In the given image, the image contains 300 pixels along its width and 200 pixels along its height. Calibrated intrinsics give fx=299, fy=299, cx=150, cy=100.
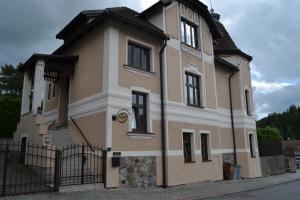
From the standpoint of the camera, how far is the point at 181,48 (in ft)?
52.4

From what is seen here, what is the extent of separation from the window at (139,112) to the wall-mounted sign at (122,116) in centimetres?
68

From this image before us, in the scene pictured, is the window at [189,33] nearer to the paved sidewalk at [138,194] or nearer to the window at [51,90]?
the paved sidewalk at [138,194]

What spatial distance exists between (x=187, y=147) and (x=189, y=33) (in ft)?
21.3

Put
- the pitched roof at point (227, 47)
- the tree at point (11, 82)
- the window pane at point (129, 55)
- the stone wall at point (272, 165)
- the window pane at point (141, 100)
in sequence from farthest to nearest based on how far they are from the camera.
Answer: the tree at point (11, 82)
the stone wall at point (272, 165)
the pitched roof at point (227, 47)
the window pane at point (141, 100)
the window pane at point (129, 55)

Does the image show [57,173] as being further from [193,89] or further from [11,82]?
[11,82]

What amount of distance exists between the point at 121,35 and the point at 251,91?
12.9 meters

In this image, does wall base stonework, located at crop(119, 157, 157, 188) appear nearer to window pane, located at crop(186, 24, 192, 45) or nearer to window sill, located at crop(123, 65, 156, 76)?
window sill, located at crop(123, 65, 156, 76)

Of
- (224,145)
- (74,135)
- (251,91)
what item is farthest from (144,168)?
(251,91)

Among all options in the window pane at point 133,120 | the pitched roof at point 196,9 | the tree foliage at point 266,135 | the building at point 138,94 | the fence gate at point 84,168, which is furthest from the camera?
the tree foliage at point 266,135

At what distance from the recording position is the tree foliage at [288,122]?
293 ft

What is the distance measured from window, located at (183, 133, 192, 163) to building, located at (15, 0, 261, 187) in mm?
51

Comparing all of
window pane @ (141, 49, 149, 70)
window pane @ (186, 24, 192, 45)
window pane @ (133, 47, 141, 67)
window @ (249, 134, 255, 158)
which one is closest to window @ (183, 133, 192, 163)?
window pane @ (141, 49, 149, 70)

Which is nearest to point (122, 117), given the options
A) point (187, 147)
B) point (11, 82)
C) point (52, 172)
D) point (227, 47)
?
point (52, 172)

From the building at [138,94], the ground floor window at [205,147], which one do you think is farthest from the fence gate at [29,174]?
the ground floor window at [205,147]
